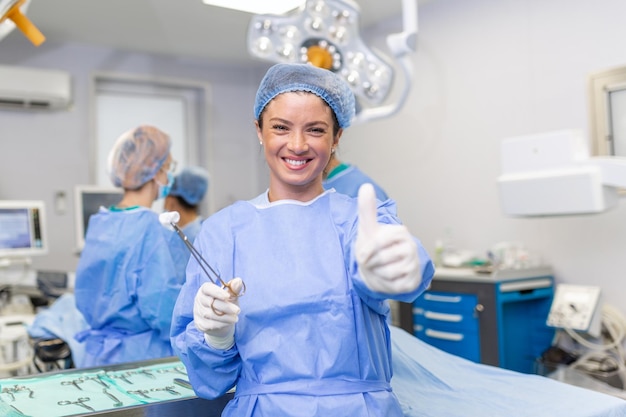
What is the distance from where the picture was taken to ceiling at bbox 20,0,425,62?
3691mm

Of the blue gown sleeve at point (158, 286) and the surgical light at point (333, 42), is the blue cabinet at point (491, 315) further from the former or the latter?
the blue gown sleeve at point (158, 286)

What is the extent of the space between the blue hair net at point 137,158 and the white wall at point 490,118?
1.49 m

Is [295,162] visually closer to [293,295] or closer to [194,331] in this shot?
[293,295]

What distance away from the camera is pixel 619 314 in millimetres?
3021

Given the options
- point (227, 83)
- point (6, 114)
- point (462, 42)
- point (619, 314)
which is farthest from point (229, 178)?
point (619, 314)

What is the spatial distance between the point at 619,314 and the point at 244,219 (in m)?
2.43

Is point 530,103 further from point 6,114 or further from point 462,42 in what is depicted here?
point 6,114

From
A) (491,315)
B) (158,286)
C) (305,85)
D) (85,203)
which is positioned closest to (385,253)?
(305,85)

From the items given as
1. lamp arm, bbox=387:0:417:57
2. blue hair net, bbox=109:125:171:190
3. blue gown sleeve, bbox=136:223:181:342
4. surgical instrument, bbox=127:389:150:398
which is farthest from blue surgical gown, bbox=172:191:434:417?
lamp arm, bbox=387:0:417:57

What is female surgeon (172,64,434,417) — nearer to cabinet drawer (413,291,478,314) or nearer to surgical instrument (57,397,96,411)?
surgical instrument (57,397,96,411)

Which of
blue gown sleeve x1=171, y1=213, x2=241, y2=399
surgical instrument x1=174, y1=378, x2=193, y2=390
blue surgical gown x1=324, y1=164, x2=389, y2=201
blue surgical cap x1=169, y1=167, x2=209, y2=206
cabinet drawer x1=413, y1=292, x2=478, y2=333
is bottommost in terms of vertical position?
cabinet drawer x1=413, y1=292, x2=478, y2=333

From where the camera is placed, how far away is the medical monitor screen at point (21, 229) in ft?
10.8

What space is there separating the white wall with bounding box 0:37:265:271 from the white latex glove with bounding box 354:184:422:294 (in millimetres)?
3426

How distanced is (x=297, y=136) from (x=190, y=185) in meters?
2.25
